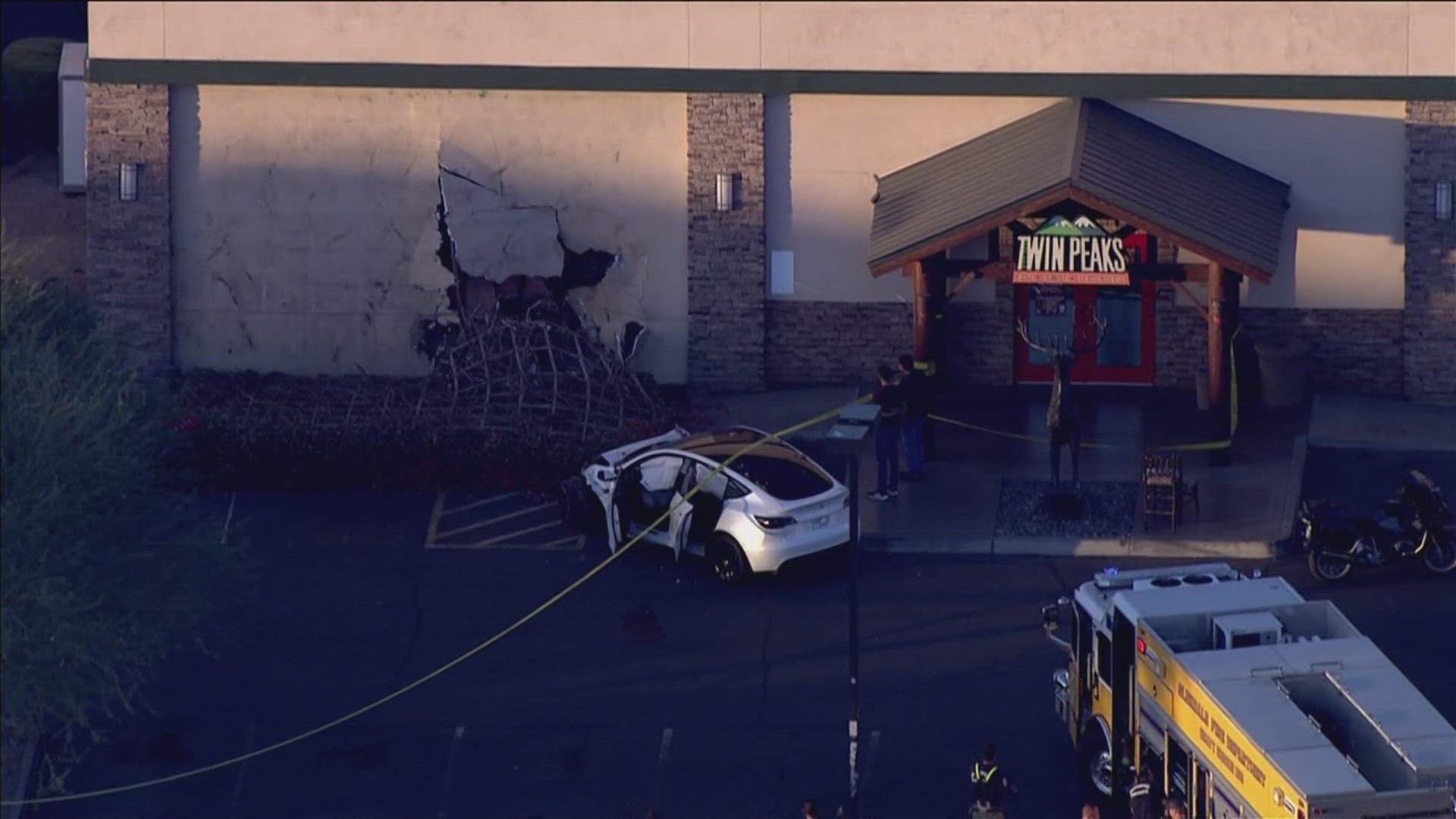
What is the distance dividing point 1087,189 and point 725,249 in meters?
5.79

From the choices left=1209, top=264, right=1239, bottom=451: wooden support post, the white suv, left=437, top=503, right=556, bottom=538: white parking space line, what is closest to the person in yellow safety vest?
the white suv

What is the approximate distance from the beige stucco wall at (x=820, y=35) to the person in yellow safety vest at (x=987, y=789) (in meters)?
13.5

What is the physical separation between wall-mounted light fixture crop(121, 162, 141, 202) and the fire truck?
16314 mm

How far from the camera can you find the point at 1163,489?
85.7 feet

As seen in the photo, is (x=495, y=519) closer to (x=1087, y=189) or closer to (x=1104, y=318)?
(x=1087, y=189)

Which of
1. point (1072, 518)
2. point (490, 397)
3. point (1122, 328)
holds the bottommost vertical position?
point (1072, 518)

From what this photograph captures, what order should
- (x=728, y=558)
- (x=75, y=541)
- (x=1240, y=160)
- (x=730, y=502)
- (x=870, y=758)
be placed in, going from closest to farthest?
(x=75, y=541) → (x=870, y=758) → (x=730, y=502) → (x=728, y=558) → (x=1240, y=160)

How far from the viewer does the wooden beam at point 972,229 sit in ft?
91.5

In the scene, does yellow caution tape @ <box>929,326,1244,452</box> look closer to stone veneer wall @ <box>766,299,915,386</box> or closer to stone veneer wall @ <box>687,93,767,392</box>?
stone veneer wall @ <box>766,299,915,386</box>

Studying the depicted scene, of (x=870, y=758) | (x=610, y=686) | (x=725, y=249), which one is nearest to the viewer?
(x=870, y=758)

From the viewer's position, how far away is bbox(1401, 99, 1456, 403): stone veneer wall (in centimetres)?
3069

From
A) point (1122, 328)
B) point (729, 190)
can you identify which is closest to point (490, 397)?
point (729, 190)

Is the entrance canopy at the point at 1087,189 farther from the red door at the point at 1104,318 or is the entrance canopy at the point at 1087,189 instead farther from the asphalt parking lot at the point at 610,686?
the asphalt parking lot at the point at 610,686

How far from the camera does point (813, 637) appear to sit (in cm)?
2375
